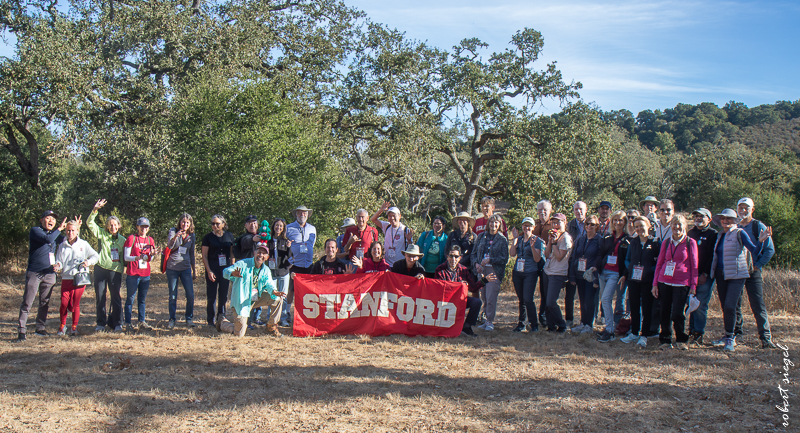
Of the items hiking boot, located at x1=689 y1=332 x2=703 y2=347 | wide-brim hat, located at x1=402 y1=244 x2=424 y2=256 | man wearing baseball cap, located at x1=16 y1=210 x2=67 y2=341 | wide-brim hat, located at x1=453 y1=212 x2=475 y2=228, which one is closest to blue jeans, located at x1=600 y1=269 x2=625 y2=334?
hiking boot, located at x1=689 y1=332 x2=703 y2=347

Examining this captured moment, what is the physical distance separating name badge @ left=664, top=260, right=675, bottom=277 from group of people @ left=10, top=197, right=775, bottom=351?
0.02 metres

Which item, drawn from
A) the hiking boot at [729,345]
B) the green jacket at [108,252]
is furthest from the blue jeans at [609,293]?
the green jacket at [108,252]

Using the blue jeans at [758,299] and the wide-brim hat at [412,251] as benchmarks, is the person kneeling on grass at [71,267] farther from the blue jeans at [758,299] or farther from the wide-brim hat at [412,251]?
the blue jeans at [758,299]

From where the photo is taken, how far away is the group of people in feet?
21.4

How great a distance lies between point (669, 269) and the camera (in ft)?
20.9

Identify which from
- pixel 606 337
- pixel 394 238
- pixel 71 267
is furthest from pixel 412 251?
pixel 71 267

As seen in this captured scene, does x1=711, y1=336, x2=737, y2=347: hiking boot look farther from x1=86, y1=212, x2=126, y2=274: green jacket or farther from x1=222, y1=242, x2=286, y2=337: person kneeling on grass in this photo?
x1=86, y1=212, x2=126, y2=274: green jacket

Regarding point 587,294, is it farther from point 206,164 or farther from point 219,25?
point 219,25

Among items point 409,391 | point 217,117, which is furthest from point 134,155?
point 409,391

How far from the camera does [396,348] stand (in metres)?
6.72

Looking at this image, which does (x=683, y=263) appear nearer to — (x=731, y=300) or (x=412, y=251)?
(x=731, y=300)

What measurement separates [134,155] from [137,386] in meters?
11.0

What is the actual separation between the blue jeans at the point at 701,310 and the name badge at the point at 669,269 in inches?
26.4

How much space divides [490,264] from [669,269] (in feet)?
7.71
